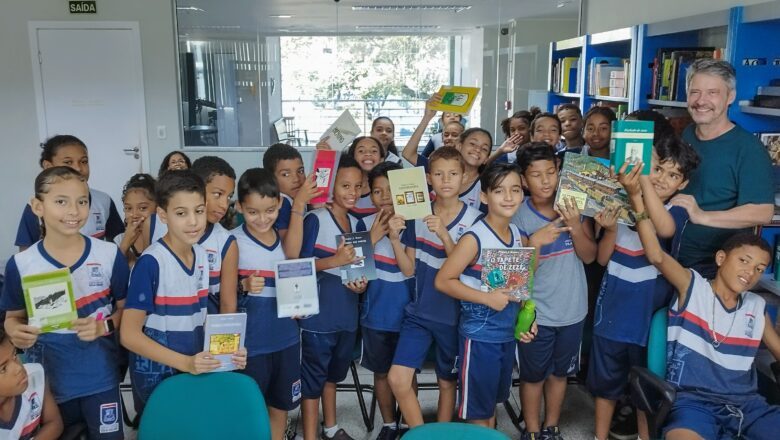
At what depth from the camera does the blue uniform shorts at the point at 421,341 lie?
2600mm

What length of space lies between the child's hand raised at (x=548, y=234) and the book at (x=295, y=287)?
0.89 metres

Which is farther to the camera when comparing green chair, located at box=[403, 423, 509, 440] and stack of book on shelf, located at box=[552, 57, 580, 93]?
A: stack of book on shelf, located at box=[552, 57, 580, 93]

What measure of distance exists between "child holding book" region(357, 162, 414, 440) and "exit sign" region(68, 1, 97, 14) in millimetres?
4418

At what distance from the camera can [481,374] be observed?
8.16 feet

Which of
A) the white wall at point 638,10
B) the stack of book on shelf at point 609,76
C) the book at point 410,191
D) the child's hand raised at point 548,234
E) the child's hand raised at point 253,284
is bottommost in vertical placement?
the child's hand raised at point 253,284

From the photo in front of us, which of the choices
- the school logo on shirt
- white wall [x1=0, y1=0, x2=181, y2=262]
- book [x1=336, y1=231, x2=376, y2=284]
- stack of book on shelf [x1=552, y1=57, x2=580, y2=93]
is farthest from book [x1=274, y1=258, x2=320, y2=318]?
white wall [x1=0, y1=0, x2=181, y2=262]

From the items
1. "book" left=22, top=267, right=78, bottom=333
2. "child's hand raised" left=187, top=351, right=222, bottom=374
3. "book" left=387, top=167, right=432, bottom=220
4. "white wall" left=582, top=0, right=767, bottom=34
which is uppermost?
"white wall" left=582, top=0, right=767, bottom=34

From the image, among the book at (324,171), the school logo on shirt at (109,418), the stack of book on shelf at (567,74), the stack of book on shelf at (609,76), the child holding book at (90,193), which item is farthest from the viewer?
the stack of book on shelf at (567,74)

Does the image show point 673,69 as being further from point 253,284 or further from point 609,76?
point 253,284

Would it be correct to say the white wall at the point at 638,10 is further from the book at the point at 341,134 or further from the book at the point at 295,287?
the book at the point at 295,287

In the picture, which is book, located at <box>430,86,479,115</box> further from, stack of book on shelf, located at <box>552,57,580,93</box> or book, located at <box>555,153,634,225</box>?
stack of book on shelf, located at <box>552,57,580,93</box>

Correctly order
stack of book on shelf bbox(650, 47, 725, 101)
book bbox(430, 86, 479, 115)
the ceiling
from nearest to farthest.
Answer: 1. book bbox(430, 86, 479, 115)
2. stack of book on shelf bbox(650, 47, 725, 101)
3. the ceiling

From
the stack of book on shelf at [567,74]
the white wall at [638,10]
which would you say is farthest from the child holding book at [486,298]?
the stack of book on shelf at [567,74]

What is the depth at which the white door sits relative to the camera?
5.86 metres
